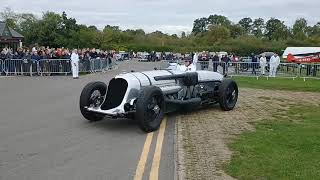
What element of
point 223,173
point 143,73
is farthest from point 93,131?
point 223,173

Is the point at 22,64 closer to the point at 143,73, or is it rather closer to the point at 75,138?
the point at 143,73

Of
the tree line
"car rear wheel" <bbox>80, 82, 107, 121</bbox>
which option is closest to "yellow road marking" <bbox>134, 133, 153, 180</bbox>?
"car rear wheel" <bbox>80, 82, 107, 121</bbox>

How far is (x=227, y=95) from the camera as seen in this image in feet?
46.6

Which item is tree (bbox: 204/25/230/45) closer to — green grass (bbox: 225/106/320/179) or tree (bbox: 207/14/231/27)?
tree (bbox: 207/14/231/27)

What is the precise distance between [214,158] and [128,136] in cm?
254

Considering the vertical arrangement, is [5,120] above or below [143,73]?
below

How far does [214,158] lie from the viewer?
26.7 ft

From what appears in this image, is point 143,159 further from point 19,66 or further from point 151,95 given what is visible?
point 19,66

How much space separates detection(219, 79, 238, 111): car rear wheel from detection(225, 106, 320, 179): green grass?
194 cm

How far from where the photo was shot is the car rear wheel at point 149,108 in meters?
10.4

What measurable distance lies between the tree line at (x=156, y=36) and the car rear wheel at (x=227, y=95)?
184 ft

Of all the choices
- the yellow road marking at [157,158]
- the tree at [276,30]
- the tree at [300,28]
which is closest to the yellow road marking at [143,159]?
the yellow road marking at [157,158]

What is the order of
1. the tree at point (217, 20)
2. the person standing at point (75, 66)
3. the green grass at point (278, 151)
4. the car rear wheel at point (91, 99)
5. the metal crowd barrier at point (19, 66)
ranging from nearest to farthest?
1. the green grass at point (278, 151)
2. the car rear wheel at point (91, 99)
3. the person standing at point (75, 66)
4. the metal crowd barrier at point (19, 66)
5. the tree at point (217, 20)

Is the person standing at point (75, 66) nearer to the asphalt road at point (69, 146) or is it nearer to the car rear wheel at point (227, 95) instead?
the asphalt road at point (69, 146)
